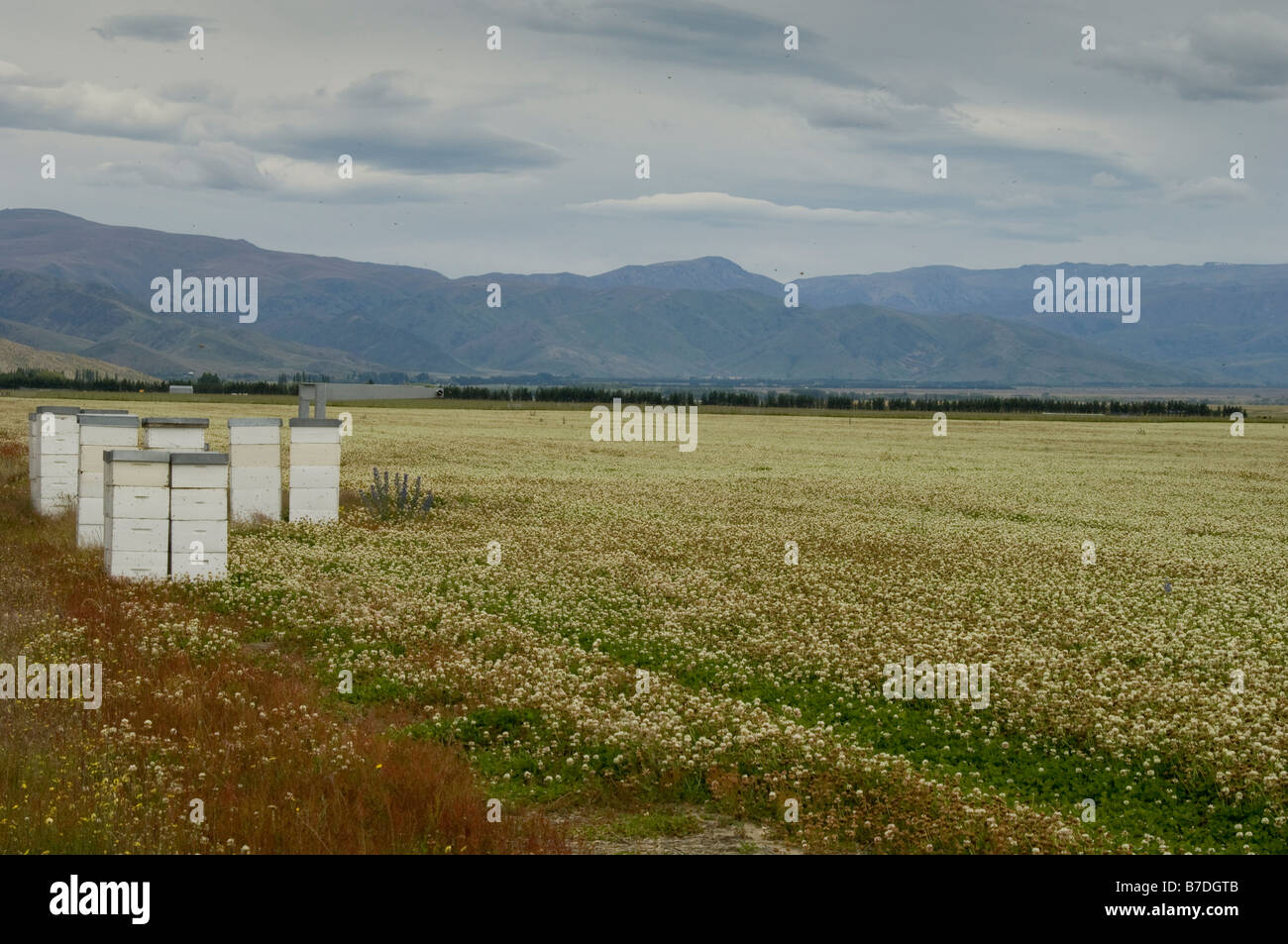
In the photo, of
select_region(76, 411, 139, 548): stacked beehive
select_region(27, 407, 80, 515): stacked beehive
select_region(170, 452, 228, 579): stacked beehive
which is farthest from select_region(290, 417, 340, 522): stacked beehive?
select_region(170, 452, 228, 579): stacked beehive

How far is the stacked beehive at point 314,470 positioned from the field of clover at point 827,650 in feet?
3.41

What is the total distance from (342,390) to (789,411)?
103 metres

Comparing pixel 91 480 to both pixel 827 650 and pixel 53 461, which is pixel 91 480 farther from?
pixel 827 650

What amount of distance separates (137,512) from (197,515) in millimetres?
1030

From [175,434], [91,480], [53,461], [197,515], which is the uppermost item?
[175,434]

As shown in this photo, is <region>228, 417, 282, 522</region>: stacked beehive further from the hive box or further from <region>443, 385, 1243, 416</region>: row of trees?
<region>443, 385, 1243, 416</region>: row of trees

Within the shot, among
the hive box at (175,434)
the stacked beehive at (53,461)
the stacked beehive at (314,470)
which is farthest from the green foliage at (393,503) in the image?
the stacked beehive at (53,461)

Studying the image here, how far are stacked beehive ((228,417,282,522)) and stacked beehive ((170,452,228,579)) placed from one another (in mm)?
7116

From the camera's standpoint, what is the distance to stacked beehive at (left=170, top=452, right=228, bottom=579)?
72.1 ft

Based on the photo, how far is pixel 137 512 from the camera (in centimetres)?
2166

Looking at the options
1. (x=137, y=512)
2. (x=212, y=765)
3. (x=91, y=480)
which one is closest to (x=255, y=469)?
(x=91, y=480)

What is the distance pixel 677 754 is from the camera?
13070 mm
